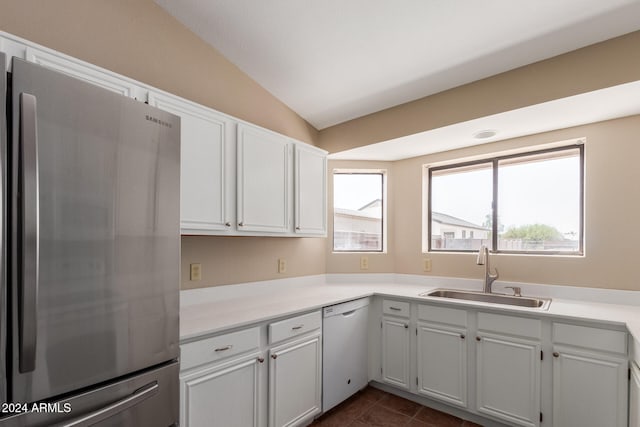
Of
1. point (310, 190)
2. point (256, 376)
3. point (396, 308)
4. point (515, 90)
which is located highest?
point (515, 90)

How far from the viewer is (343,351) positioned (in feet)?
8.07

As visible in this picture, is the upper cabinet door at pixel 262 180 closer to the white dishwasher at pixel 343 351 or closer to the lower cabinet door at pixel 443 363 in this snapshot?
the white dishwasher at pixel 343 351

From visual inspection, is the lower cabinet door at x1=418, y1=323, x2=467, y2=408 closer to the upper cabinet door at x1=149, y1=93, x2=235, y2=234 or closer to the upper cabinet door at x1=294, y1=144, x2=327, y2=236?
the upper cabinet door at x1=294, y1=144, x2=327, y2=236

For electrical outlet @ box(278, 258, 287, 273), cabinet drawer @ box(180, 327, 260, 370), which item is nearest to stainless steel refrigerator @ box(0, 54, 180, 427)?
cabinet drawer @ box(180, 327, 260, 370)

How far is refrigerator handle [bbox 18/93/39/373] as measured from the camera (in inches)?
Answer: 36.5

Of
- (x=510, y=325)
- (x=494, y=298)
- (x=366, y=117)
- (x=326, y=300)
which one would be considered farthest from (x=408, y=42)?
(x=494, y=298)

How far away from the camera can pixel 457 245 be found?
3111 mm

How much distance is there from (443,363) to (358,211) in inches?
66.0

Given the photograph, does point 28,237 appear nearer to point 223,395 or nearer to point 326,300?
point 223,395

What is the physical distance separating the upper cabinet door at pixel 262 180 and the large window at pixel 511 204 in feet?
5.45

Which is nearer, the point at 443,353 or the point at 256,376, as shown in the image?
the point at 256,376

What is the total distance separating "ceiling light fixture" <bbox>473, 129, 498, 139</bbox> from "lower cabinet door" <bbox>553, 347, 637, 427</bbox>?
5.30 ft

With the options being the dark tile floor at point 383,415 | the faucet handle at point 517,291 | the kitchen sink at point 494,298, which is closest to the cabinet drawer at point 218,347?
the dark tile floor at point 383,415

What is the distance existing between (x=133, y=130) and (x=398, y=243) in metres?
2.74
